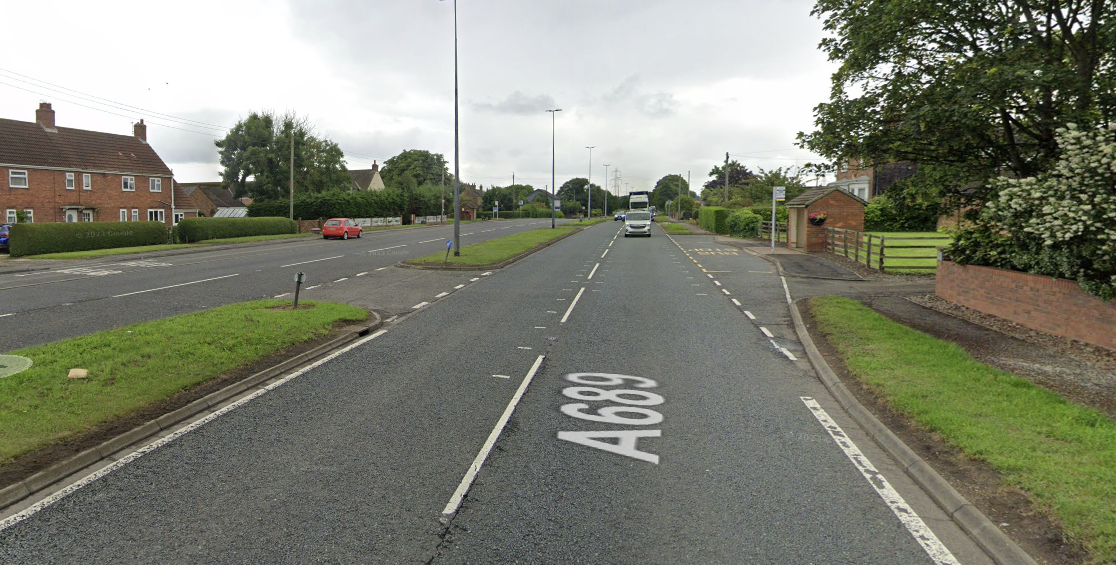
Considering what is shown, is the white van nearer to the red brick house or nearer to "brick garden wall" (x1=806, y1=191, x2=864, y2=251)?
"brick garden wall" (x1=806, y1=191, x2=864, y2=251)

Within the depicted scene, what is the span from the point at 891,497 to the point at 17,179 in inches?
2071

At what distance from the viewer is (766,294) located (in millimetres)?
16641

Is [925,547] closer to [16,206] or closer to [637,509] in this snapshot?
[637,509]

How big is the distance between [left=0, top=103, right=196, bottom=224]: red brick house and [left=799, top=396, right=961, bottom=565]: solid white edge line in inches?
1924

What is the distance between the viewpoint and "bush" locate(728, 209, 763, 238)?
41.9 meters

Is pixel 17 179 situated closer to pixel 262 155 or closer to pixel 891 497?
pixel 262 155

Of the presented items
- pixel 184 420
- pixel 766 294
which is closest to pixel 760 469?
pixel 184 420

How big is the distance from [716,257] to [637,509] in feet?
82.5

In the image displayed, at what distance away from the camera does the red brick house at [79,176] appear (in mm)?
40969

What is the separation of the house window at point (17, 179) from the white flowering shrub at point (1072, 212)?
51.9m

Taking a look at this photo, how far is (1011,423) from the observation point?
586 cm

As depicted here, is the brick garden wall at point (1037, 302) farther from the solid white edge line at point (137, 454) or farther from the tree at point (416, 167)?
the tree at point (416, 167)

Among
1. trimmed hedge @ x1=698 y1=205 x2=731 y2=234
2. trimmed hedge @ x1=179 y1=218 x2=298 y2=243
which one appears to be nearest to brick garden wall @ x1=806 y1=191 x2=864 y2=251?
trimmed hedge @ x1=698 y1=205 x2=731 y2=234

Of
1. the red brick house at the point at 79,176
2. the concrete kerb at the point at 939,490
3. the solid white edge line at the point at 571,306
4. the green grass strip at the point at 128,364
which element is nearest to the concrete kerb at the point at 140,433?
the green grass strip at the point at 128,364
